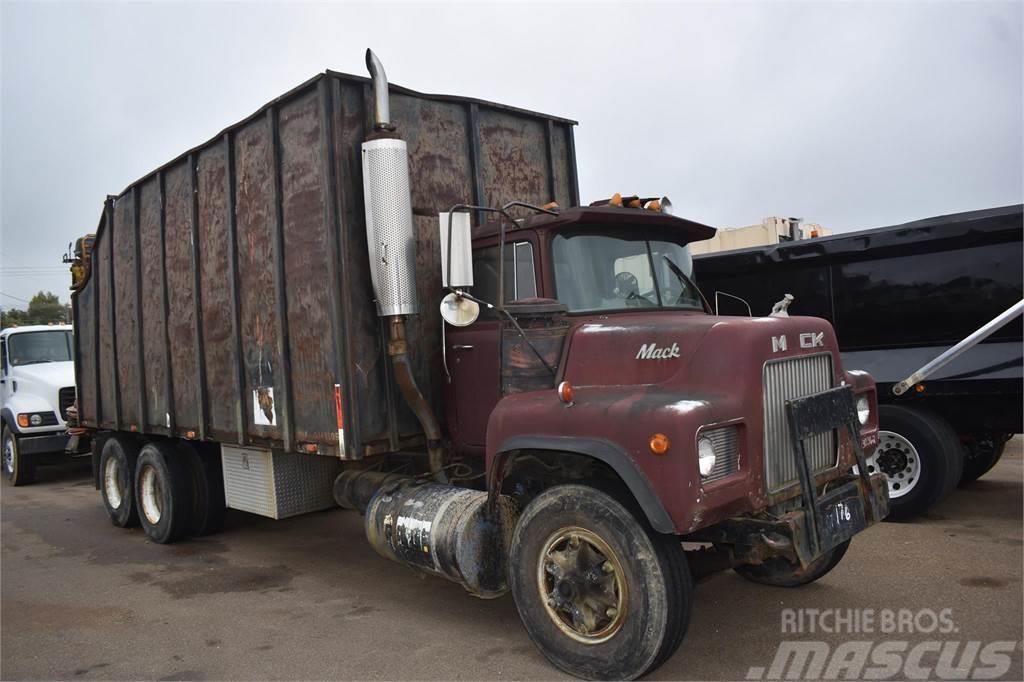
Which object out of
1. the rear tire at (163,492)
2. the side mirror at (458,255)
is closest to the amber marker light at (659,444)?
the side mirror at (458,255)

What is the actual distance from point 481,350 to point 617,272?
A: 1.03m

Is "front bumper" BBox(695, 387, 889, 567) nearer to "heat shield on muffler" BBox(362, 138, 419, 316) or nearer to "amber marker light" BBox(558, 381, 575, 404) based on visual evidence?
"amber marker light" BBox(558, 381, 575, 404)

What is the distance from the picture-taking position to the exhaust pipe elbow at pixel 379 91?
5.31 metres

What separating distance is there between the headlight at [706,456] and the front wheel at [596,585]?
1.40ft

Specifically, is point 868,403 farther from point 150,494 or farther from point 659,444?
point 150,494

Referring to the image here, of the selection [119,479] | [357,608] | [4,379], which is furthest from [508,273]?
[4,379]

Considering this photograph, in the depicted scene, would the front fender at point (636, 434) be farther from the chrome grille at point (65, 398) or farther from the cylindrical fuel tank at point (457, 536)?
the chrome grille at point (65, 398)

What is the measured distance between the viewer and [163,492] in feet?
25.9

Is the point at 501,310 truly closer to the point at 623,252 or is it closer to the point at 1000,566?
the point at 623,252

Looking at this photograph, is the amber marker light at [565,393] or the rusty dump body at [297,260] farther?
the rusty dump body at [297,260]

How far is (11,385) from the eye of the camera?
44.1 feet

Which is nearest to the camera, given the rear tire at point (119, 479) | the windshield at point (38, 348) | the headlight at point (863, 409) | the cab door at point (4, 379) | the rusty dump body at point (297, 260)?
the headlight at point (863, 409)

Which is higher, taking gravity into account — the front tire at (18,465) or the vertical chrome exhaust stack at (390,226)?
the vertical chrome exhaust stack at (390,226)

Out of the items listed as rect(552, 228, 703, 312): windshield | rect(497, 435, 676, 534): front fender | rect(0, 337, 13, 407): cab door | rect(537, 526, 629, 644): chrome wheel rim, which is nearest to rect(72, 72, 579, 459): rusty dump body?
rect(552, 228, 703, 312): windshield
